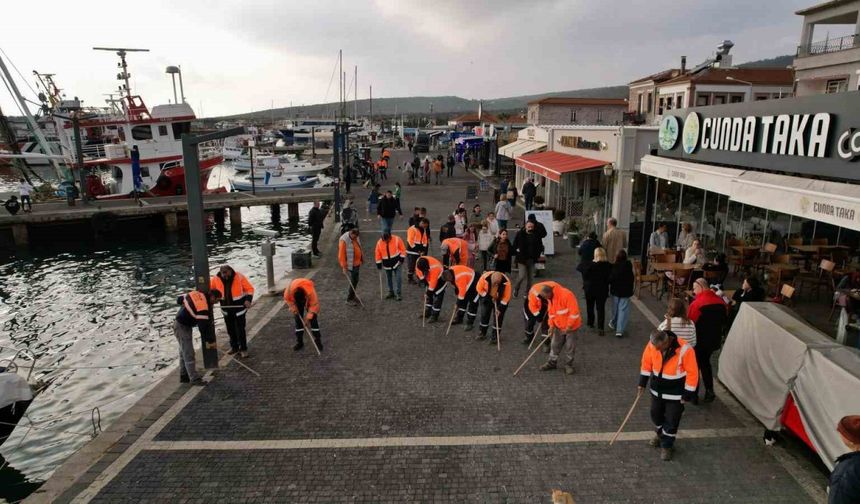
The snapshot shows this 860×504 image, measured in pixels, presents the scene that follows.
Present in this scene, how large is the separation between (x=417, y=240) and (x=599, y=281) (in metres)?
4.67

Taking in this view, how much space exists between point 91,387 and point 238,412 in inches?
207

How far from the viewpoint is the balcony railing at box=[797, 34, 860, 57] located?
30.2 metres

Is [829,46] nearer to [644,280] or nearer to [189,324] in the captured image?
[644,280]

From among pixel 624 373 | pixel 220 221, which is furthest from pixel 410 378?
pixel 220 221

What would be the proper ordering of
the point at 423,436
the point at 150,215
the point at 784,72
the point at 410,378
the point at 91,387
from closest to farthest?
the point at 423,436 < the point at 410,378 < the point at 91,387 < the point at 150,215 < the point at 784,72

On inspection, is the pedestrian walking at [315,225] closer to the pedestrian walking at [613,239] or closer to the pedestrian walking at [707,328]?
the pedestrian walking at [613,239]

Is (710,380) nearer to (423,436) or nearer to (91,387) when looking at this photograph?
(423,436)

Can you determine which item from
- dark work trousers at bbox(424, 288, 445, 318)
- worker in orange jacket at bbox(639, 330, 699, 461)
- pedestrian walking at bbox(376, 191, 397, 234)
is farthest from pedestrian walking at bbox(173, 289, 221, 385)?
pedestrian walking at bbox(376, 191, 397, 234)

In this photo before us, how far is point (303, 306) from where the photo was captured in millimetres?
9289

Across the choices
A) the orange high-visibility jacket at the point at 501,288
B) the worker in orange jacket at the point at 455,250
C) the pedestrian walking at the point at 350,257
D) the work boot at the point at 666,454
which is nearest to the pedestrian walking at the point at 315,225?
the pedestrian walking at the point at 350,257

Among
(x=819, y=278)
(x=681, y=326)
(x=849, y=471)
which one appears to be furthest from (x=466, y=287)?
(x=819, y=278)

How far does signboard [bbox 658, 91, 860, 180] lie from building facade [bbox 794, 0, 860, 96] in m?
24.3

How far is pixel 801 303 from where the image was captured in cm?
1155

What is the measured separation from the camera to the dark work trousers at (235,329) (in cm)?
891
